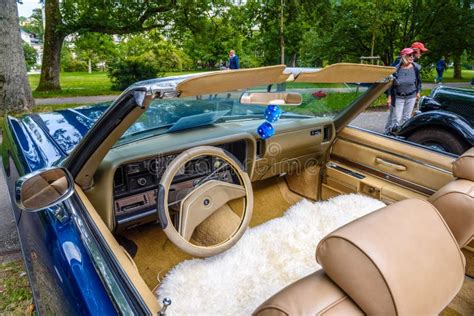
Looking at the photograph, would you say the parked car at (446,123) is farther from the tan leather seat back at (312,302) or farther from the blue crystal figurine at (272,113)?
the tan leather seat back at (312,302)

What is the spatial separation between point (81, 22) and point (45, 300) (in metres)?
13.8

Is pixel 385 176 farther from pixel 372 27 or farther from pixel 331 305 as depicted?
pixel 372 27

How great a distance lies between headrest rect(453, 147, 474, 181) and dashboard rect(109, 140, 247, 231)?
1316 millimetres

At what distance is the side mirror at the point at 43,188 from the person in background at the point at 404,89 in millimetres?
6193

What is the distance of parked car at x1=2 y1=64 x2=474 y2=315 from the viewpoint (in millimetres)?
1233

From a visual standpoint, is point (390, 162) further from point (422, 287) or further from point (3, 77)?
point (3, 77)

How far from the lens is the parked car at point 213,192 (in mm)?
1233

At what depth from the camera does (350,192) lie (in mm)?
2812

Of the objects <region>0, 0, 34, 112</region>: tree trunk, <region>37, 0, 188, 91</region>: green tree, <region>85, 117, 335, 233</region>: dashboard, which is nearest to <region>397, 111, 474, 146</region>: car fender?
<region>85, 117, 335, 233</region>: dashboard

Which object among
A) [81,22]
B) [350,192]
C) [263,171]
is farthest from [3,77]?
[350,192]

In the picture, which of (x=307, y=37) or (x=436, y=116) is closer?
(x=436, y=116)

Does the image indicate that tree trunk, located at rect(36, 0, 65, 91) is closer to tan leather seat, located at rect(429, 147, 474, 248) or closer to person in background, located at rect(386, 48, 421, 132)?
person in background, located at rect(386, 48, 421, 132)

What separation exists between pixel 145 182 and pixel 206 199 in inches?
16.5

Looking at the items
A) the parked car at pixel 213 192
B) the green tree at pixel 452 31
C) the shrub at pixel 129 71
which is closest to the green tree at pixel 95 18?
the shrub at pixel 129 71
